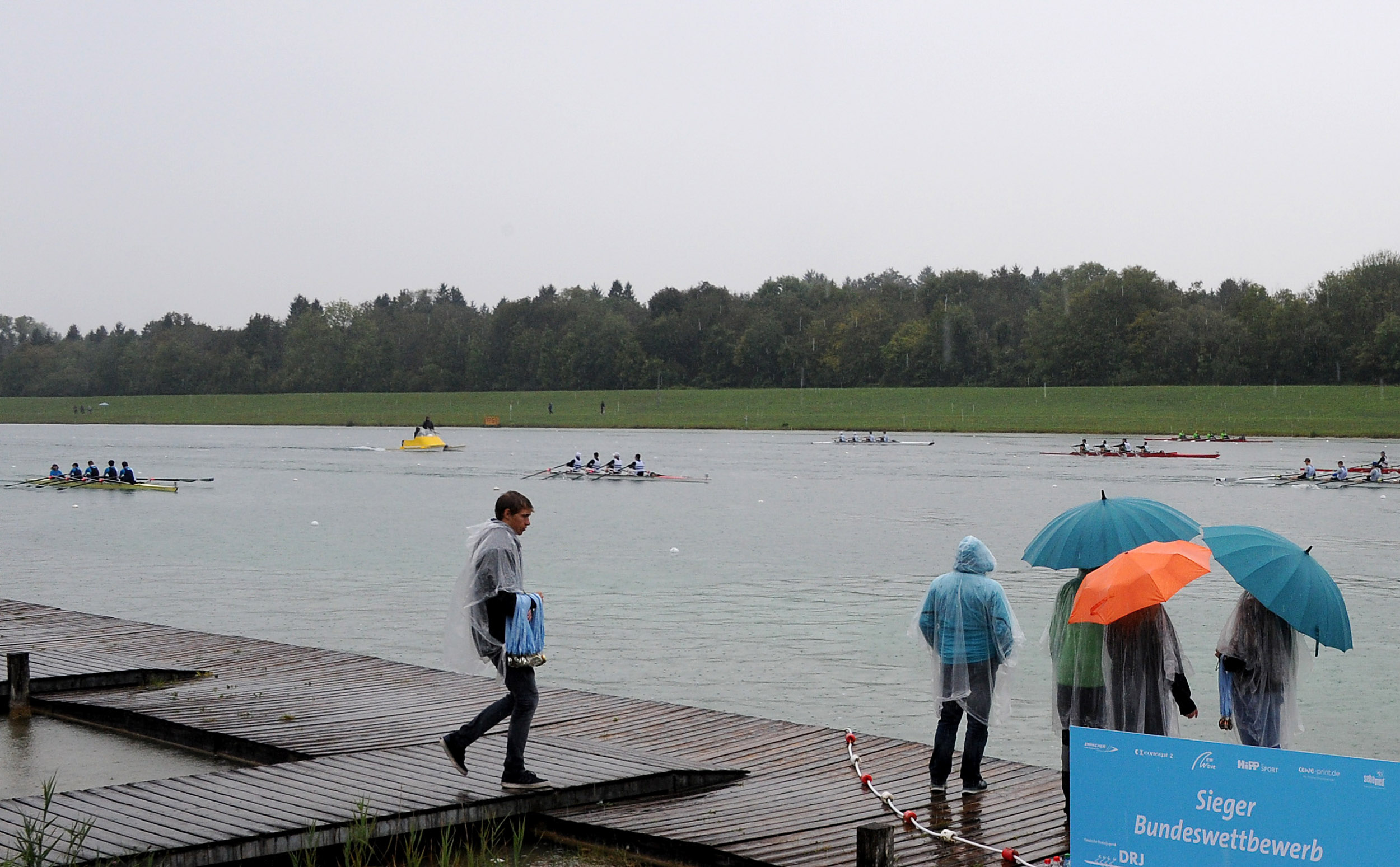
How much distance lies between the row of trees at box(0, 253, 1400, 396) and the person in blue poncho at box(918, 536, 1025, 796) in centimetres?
9581

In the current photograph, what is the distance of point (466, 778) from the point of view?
7793 mm

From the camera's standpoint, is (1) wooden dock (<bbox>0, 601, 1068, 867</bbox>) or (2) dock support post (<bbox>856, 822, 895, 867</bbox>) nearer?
(2) dock support post (<bbox>856, 822, 895, 867</bbox>)

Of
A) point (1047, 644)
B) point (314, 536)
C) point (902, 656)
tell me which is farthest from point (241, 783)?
point (314, 536)

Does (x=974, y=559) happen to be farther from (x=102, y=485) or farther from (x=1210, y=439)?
(x=1210, y=439)

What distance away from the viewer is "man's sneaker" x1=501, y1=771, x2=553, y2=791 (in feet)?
24.8

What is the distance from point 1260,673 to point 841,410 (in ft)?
310

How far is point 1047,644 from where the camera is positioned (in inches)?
325

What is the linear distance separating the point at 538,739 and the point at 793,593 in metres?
11.3

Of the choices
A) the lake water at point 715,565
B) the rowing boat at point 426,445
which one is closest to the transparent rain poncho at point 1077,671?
the lake water at point 715,565

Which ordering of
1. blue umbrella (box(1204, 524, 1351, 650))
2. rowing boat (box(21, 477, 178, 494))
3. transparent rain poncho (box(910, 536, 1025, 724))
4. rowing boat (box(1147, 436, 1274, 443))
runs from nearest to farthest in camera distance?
blue umbrella (box(1204, 524, 1351, 650)), transparent rain poncho (box(910, 536, 1025, 724)), rowing boat (box(21, 477, 178, 494)), rowing boat (box(1147, 436, 1274, 443))

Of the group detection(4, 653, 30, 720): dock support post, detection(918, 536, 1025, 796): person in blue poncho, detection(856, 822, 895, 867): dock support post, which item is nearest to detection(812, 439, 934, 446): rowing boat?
detection(4, 653, 30, 720): dock support post

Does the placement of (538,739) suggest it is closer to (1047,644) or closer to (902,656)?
(1047,644)


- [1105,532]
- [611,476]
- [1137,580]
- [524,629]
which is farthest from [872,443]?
[1137,580]

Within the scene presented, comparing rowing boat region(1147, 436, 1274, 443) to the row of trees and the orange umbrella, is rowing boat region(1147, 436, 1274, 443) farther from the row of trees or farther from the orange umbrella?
the orange umbrella
